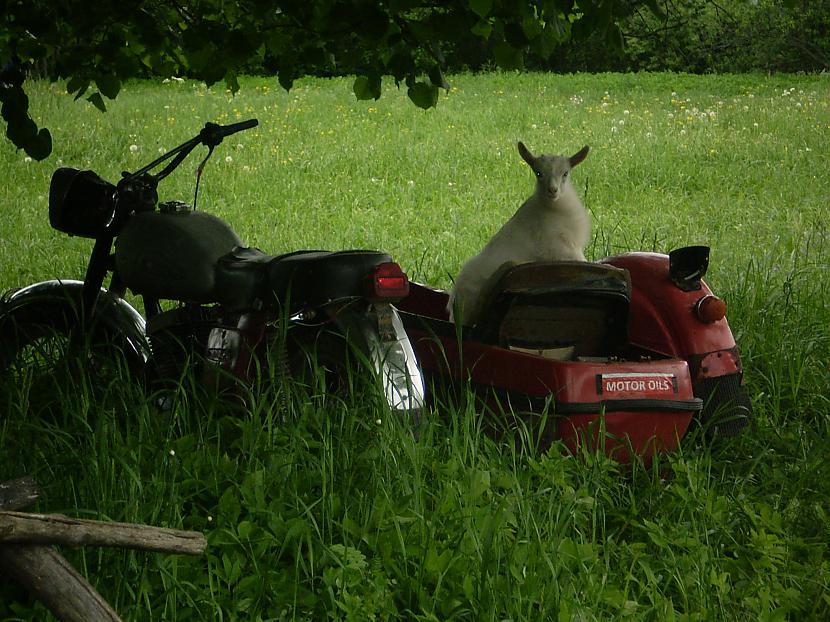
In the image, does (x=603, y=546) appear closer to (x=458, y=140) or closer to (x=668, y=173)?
(x=668, y=173)

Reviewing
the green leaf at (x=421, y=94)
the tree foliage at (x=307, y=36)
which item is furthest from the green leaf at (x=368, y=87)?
the green leaf at (x=421, y=94)

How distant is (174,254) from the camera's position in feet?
12.3

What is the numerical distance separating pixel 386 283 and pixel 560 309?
77cm

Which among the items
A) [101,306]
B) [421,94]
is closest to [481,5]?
[421,94]

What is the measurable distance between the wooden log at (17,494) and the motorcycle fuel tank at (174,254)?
4.82 feet

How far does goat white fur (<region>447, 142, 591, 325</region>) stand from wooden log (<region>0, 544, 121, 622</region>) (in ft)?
7.70

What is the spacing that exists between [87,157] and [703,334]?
9.25m

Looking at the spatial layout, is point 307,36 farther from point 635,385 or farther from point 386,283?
point 635,385

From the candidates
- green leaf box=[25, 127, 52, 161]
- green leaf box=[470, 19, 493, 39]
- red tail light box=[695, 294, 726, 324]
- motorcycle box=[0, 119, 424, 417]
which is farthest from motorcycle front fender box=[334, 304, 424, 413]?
green leaf box=[470, 19, 493, 39]

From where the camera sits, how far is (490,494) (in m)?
3.16

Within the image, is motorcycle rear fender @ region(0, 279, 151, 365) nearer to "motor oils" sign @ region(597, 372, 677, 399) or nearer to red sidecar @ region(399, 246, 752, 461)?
red sidecar @ region(399, 246, 752, 461)

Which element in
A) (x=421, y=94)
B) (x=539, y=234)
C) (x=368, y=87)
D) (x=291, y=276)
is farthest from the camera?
(x=368, y=87)

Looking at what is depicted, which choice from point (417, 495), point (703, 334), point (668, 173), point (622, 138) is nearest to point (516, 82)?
point (622, 138)

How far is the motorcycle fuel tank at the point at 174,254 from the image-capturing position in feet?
12.3
